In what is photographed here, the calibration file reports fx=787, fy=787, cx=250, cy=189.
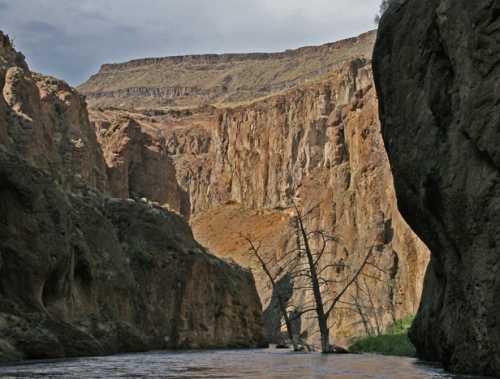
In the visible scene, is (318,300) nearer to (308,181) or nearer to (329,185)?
(329,185)

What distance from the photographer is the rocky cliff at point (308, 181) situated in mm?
74000

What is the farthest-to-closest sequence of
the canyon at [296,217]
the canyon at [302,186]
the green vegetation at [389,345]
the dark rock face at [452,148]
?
the canyon at [302,186], the green vegetation at [389,345], the canyon at [296,217], the dark rock face at [452,148]

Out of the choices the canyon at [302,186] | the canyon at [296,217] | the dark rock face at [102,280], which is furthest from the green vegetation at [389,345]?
the dark rock face at [102,280]

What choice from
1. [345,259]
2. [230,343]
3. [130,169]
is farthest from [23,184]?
[130,169]

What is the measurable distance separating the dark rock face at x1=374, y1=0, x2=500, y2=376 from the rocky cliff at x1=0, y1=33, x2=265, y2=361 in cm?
1322

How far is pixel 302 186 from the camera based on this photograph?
10550 cm

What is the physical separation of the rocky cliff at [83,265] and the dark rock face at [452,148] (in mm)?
13217

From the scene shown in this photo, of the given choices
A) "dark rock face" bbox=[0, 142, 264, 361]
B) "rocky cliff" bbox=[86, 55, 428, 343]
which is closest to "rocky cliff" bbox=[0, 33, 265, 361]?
"dark rock face" bbox=[0, 142, 264, 361]

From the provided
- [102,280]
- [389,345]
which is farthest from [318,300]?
[102,280]

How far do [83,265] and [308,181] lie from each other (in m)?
68.2

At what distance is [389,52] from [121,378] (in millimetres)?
10942

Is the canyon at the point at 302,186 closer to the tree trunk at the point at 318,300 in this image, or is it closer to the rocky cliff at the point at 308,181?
the rocky cliff at the point at 308,181

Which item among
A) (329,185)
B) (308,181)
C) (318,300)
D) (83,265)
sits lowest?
(318,300)

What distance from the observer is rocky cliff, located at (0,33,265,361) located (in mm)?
28047
